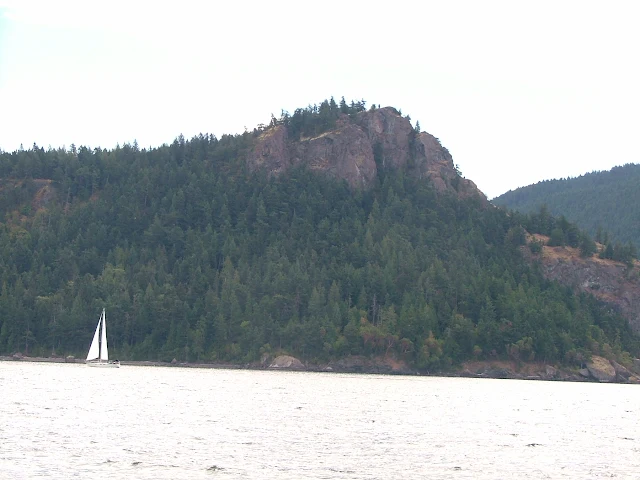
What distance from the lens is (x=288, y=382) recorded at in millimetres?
134125

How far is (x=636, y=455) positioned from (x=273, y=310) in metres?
136

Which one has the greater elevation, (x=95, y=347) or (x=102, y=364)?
(x=95, y=347)

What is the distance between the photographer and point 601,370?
19300cm

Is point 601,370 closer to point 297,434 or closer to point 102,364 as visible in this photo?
point 102,364

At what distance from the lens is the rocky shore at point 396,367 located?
18412 cm

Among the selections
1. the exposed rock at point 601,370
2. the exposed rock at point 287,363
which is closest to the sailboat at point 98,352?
the exposed rock at point 287,363

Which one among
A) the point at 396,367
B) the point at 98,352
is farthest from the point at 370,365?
the point at 98,352

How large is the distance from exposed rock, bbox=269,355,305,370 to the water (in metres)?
64.9

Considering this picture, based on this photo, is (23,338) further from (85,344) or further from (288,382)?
(288,382)

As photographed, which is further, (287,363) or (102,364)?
(287,363)

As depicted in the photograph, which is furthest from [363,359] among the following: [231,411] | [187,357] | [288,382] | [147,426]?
[147,426]

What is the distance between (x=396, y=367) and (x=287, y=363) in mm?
21474

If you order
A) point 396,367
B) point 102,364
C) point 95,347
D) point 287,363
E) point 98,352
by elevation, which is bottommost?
point 396,367

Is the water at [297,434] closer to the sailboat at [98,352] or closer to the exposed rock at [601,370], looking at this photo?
the sailboat at [98,352]
